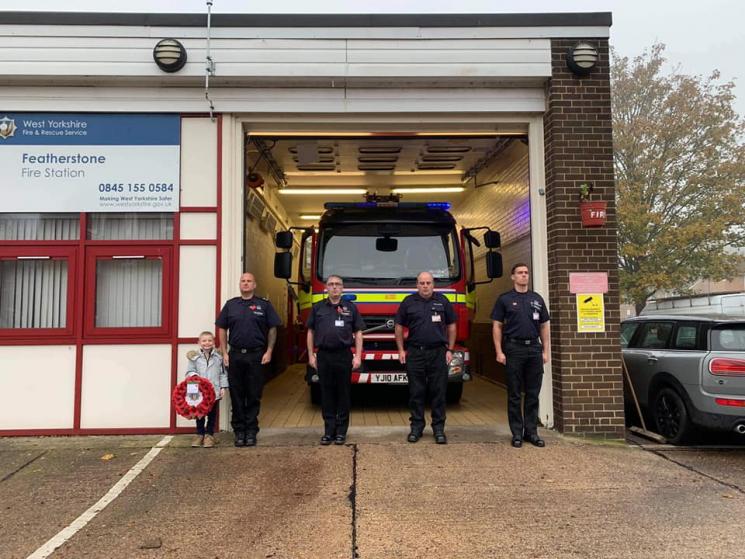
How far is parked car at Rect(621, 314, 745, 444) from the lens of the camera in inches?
220

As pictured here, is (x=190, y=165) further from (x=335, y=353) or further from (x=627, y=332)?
(x=627, y=332)

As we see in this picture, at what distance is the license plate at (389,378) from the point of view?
714 centimetres

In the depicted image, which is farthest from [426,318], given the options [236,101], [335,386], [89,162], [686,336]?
[89,162]

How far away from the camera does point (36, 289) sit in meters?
6.54

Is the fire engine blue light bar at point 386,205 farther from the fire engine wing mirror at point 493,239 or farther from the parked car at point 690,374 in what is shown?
the parked car at point 690,374

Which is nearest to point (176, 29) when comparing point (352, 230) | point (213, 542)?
point (352, 230)

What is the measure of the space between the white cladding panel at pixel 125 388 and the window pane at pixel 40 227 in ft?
4.63

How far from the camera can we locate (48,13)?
6340 mm

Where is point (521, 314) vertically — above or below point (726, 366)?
above

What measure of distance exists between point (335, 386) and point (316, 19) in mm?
4311

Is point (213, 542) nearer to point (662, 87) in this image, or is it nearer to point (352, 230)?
point (352, 230)

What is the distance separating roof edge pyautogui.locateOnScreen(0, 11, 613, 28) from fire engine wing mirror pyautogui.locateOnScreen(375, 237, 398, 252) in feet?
9.06

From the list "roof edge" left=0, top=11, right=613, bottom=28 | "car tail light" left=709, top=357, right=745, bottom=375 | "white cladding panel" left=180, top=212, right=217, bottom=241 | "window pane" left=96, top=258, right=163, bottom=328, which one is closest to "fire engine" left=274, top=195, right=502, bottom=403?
"white cladding panel" left=180, top=212, right=217, bottom=241

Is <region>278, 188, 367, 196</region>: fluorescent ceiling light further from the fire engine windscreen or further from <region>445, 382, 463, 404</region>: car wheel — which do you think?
<region>445, 382, 463, 404</region>: car wheel
